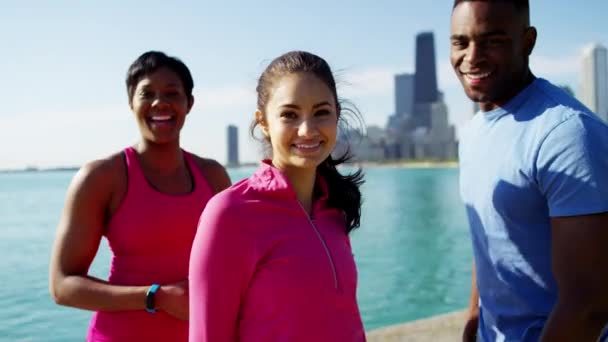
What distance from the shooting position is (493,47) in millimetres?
2031

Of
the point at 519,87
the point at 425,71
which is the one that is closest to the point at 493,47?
the point at 519,87

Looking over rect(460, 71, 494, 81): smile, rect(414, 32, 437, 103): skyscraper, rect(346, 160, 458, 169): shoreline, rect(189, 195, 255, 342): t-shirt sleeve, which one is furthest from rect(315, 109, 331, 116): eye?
rect(414, 32, 437, 103): skyscraper

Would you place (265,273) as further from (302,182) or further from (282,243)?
(302,182)

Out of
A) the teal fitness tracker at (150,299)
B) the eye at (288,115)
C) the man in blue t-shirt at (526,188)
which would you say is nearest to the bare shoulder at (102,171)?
the teal fitness tracker at (150,299)

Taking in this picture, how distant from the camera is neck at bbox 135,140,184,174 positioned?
2604mm

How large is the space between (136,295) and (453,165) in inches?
5478

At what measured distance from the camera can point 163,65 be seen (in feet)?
8.52

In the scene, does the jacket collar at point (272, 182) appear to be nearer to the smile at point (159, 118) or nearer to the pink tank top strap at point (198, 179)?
the pink tank top strap at point (198, 179)

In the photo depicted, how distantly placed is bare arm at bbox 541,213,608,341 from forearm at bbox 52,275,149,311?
149 centimetres

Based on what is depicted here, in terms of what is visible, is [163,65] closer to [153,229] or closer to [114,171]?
[114,171]

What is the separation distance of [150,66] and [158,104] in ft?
0.56

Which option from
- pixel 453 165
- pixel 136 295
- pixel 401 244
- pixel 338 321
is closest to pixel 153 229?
pixel 136 295

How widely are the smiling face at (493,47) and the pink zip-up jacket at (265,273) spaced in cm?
79

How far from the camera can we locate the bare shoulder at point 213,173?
273 centimetres
